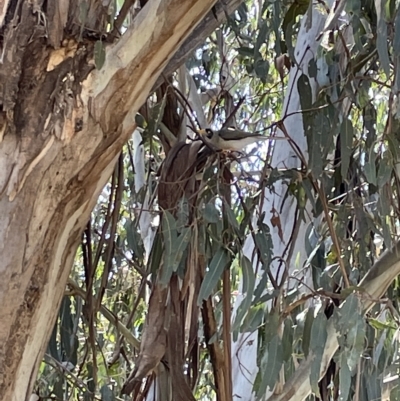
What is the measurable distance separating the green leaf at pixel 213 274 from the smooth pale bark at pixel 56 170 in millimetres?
283

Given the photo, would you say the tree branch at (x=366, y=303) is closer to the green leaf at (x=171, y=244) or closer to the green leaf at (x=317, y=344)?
the green leaf at (x=317, y=344)

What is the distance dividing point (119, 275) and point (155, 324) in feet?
2.57

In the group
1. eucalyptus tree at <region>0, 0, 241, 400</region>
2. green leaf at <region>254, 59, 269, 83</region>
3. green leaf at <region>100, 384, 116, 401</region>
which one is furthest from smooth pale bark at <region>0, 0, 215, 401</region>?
green leaf at <region>254, 59, 269, 83</region>

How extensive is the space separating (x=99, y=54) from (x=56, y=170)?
0.37 feet

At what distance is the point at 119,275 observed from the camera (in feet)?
5.62

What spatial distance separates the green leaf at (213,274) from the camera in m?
0.87

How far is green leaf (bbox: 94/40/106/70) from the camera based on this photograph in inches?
22.8

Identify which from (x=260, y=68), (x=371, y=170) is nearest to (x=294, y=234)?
(x=371, y=170)

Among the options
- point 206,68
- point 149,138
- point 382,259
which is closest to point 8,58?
point 149,138

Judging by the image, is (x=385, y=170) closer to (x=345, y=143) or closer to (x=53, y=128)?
(x=345, y=143)

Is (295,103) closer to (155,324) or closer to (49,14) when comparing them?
(155,324)

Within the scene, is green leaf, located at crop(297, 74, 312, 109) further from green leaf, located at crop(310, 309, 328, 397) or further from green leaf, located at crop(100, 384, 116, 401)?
green leaf, located at crop(100, 384, 116, 401)

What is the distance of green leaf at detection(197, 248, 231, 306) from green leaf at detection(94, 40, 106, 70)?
0.38m

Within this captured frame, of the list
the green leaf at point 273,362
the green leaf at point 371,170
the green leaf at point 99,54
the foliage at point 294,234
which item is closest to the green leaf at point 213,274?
the foliage at point 294,234
